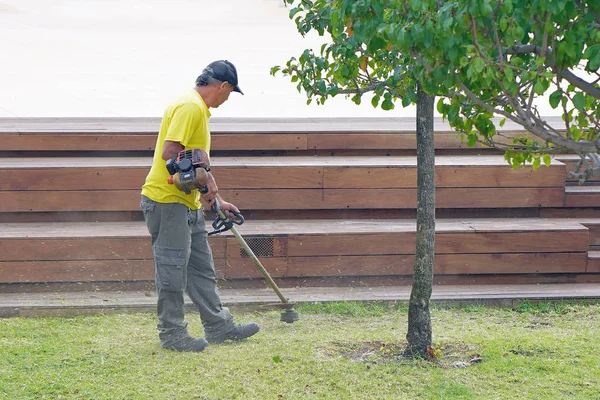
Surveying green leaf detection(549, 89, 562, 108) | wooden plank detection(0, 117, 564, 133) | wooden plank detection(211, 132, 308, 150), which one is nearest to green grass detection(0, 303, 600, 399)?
wooden plank detection(211, 132, 308, 150)

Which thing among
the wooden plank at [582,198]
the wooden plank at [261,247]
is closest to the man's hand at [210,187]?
the wooden plank at [261,247]

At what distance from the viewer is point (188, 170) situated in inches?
199

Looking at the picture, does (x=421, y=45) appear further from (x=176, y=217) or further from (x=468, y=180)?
(x=468, y=180)

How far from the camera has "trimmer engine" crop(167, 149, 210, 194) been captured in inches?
199

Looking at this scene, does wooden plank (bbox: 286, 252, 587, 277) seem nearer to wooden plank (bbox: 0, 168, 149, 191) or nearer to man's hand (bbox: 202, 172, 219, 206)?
wooden plank (bbox: 0, 168, 149, 191)

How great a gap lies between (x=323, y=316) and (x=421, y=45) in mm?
3344

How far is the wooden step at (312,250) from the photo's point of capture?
261 inches

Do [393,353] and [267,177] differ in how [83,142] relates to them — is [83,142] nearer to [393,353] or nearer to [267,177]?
[267,177]

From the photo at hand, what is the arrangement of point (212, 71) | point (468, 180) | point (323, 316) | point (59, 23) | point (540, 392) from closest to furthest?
point (540, 392)
point (212, 71)
point (323, 316)
point (468, 180)
point (59, 23)

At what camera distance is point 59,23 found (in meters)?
17.8

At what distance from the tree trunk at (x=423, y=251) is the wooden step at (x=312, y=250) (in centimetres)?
150

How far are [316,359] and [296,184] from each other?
2.28 metres

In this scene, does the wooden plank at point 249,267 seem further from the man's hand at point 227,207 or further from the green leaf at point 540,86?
the green leaf at point 540,86

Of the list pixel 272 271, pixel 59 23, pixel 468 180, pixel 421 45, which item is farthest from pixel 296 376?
pixel 59 23
